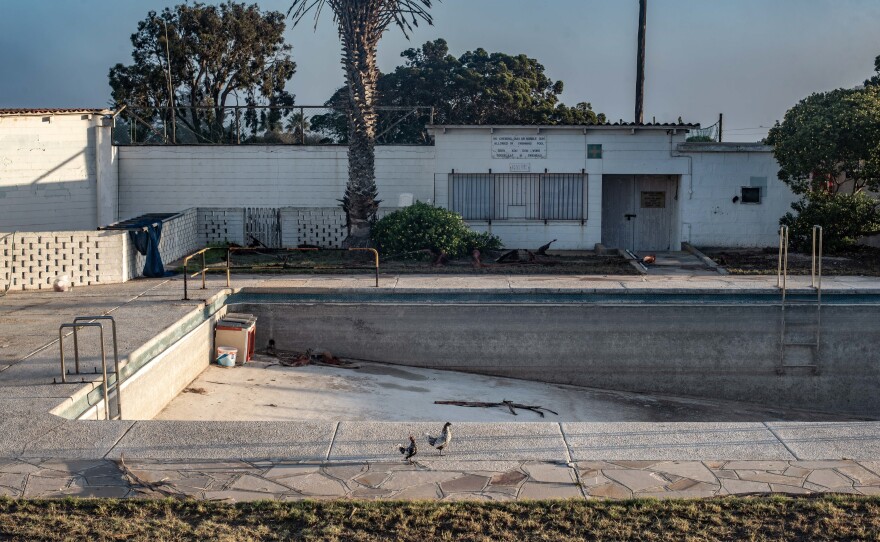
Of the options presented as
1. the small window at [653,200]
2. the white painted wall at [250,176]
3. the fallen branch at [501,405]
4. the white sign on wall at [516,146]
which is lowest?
the fallen branch at [501,405]

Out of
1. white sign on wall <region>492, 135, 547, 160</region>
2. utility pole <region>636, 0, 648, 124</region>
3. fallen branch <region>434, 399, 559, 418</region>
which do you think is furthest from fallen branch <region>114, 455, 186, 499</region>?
utility pole <region>636, 0, 648, 124</region>

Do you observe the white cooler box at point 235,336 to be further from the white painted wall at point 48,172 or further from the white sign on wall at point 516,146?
the white sign on wall at point 516,146

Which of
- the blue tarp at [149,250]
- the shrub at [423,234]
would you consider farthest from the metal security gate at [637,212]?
the blue tarp at [149,250]

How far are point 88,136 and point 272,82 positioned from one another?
72.0 ft

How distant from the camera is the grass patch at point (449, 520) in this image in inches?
267

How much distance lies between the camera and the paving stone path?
24.7ft

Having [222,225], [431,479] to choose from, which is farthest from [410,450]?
[222,225]

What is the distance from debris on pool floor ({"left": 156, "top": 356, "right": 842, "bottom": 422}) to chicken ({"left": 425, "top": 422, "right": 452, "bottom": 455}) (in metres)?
4.80

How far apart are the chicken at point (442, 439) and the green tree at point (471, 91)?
32.0 m

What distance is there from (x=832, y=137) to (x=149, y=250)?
49.5ft

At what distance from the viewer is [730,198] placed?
24.9 metres

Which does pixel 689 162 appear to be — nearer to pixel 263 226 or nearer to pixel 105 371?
pixel 263 226

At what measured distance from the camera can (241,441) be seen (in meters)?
8.78

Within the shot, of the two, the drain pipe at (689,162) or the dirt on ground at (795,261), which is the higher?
the drain pipe at (689,162)
